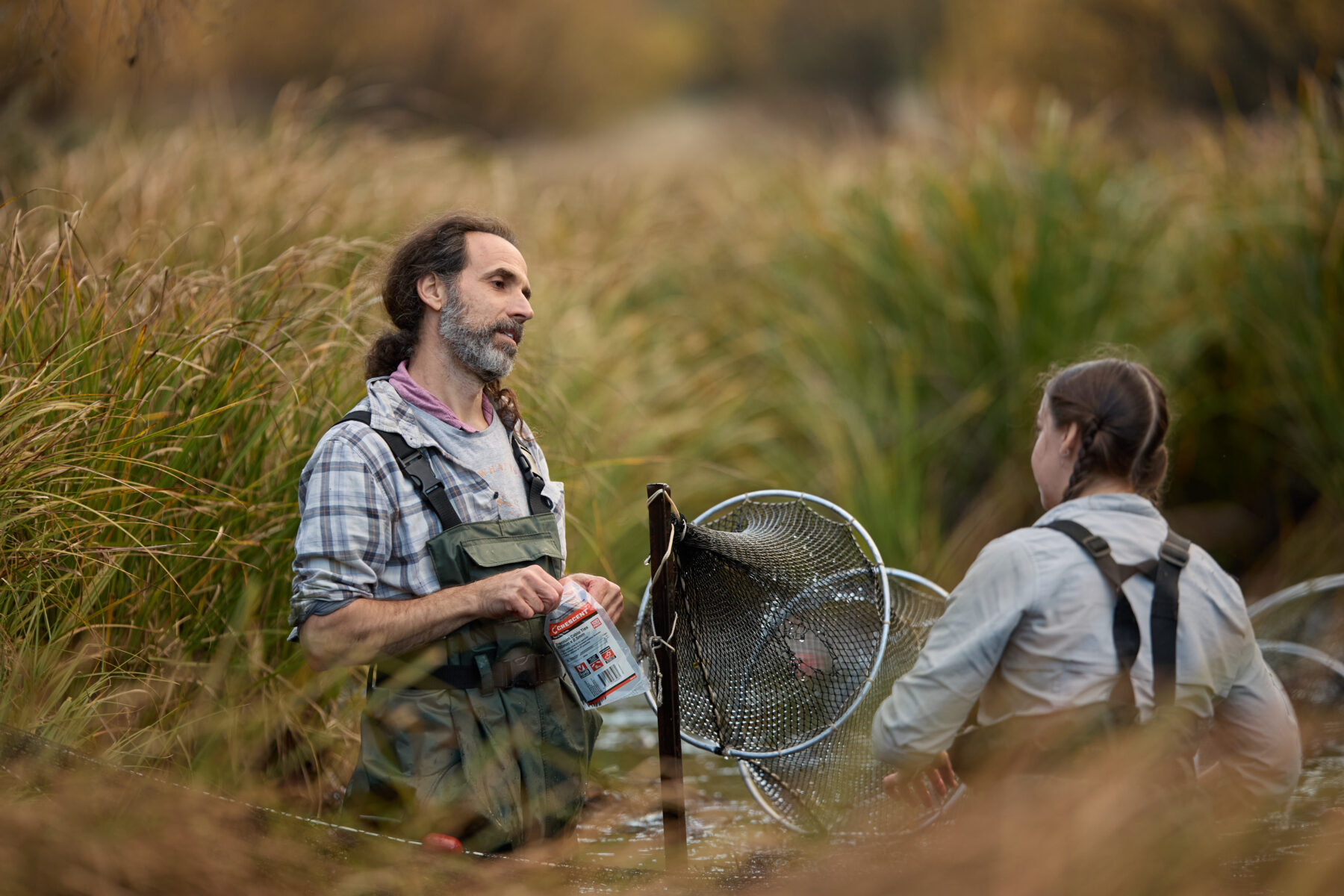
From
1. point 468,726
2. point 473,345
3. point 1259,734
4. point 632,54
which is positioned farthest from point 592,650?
point 632,54

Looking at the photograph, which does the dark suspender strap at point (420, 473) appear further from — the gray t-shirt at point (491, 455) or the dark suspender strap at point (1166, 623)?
the dark suspender strap at point (1166, 623)

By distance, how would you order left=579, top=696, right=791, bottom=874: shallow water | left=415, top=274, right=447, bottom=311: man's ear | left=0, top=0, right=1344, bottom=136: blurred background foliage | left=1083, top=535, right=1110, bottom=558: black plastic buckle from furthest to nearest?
left=0, top=0, right=1344, bottom=136: blurred background foliage → left=579, top=696, right=791, bottom=874: shallow water → left=415, top=274, right=447, bottom=311: man's ear → left=1083, top=535, right=1110, bottom=558: black plastic buckle

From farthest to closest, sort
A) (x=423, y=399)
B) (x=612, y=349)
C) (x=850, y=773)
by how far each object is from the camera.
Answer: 1. (x=612, y=349)
2. (x=850, y=773)
3. (x=423, y=399)

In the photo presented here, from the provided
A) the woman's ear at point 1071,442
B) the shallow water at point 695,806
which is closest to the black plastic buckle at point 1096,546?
the woman's ear at point 1071,442

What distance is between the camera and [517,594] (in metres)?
2.46

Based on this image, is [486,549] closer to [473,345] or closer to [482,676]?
[482,676]

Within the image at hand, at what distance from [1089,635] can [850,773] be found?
0.89 meters

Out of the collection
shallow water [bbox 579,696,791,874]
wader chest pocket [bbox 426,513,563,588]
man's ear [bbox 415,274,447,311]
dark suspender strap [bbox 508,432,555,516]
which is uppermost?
man's ear [bbox 415,274,447,311]

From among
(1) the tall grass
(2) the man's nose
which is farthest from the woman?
(1) the tall grass

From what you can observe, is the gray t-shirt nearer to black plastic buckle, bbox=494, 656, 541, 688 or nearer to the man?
the man

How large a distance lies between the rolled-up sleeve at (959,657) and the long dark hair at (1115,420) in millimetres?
283

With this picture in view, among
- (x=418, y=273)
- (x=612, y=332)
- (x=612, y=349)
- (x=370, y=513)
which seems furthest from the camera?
(x=612, y=332)

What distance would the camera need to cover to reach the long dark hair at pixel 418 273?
285 centimetres

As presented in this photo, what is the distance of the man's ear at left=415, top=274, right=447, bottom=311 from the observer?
281 cm
